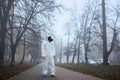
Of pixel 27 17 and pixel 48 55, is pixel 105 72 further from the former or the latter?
pixel 27 17

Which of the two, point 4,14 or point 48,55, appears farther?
point 4,14

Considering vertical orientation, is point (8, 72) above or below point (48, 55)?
below

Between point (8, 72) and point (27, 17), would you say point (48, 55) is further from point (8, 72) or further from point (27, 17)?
point (27, 17)

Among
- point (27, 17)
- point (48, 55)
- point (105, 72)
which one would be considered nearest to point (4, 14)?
point (27, 17)

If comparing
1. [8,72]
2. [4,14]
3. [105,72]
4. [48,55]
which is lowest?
[8,72]

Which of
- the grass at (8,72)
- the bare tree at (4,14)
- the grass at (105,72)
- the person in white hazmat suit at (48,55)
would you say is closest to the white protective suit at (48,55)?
the person in white hazmat suit at (48,55)

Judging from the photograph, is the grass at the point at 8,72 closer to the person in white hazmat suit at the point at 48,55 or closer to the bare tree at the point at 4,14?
the bare tree at the point at 4,14

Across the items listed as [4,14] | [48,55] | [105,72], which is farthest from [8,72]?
[4,14]

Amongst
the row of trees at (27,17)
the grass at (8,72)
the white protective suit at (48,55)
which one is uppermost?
the row of trees at (27,17)

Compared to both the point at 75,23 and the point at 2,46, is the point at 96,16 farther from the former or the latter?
the point at 2,46

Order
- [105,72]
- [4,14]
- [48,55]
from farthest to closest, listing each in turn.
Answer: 1. [4,14]
2. [105,72]
3. [48,55]

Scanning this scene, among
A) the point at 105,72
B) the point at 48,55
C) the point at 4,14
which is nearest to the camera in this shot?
the point at 48,55

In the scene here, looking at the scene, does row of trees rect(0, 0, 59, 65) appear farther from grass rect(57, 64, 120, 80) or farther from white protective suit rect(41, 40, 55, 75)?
Answer: white protective suit rect(41, 40, 55, 75)

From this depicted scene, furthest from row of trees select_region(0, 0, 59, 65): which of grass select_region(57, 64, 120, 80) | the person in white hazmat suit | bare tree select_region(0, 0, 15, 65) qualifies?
the person in white hazmat suit
